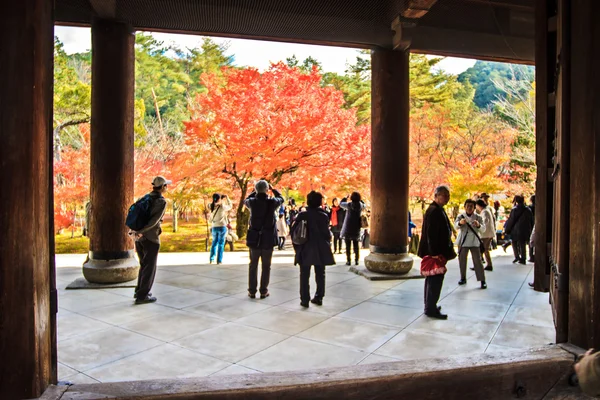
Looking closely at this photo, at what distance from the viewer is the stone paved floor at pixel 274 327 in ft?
12.3

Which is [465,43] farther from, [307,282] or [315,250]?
[307,282]

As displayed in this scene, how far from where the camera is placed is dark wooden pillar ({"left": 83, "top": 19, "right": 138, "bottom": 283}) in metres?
6.56

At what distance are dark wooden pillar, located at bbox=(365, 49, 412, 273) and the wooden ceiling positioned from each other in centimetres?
48

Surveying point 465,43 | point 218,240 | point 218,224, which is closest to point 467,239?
point 465,43

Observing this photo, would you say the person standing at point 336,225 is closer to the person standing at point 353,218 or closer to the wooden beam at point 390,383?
the person standing at point 353,218

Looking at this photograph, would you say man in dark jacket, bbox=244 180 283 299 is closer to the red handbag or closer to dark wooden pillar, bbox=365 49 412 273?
the red handbag

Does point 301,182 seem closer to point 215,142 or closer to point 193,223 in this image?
point 215,142

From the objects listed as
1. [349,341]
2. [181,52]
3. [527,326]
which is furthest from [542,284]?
[181,52]

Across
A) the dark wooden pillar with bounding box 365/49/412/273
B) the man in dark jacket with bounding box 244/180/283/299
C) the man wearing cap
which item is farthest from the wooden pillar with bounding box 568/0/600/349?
the man wearing cap

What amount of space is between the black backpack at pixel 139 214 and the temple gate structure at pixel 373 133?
1.06 m

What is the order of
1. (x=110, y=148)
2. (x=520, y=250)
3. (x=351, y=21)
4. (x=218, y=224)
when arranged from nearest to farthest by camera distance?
1. (x=110, y=148)
2. (x=351, y=21)
3. (x=218, y=224)
4. (x=520, y=250)

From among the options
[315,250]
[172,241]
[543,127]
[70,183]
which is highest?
[543,127]

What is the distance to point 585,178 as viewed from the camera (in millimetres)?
3613

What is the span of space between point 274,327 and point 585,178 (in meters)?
3.33
